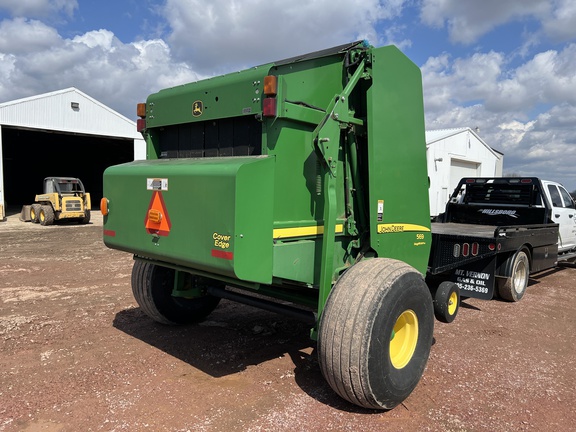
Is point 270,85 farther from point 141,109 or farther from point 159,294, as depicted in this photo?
point 159,294

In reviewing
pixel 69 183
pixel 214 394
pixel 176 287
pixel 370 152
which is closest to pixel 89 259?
pixel 176 287

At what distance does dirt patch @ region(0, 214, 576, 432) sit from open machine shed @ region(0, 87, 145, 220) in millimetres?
16652

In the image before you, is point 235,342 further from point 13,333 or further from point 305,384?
point 13,333

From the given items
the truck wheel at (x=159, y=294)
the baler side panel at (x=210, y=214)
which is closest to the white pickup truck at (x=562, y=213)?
the truck wheel at (x=159, y=294)

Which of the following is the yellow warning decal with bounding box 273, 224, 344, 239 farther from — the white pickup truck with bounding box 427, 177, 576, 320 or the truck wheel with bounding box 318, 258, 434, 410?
the white pickup truck with bounding box 427, 177, 576, 320

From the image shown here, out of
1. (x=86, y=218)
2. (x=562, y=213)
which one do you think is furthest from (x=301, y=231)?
(x=86, y=218)

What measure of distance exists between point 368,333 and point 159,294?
2.74m

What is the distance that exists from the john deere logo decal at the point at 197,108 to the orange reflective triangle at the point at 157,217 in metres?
0.82

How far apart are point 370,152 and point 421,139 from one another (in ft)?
2.69

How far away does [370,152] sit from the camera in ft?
12.5

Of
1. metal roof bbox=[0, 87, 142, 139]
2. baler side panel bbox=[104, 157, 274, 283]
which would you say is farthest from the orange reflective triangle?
metal roof bbox=[0, 87, 142, 139]

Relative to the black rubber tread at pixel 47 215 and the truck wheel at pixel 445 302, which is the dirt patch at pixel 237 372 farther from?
the black rubber tread at pixel 47 215

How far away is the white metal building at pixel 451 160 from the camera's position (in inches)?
895

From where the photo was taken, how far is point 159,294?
5.02m
